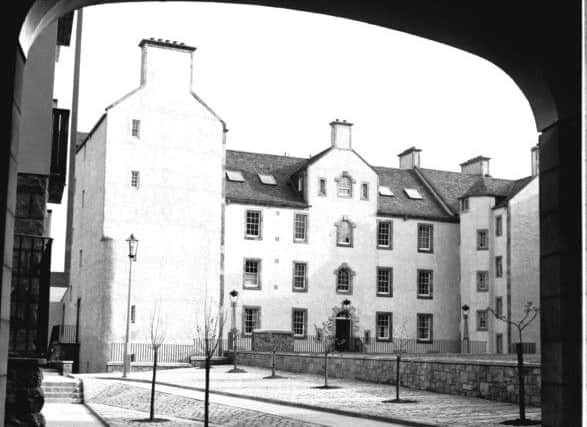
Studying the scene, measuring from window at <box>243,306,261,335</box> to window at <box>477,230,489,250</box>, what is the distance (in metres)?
12.8

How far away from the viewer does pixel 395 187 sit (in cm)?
4819

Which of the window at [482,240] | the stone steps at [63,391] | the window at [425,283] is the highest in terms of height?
the window at [482,240]

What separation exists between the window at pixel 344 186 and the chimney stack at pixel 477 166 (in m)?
11.1

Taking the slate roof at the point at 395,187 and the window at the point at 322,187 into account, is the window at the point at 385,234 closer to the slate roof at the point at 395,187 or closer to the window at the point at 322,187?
the slate roof at the point at 395,187

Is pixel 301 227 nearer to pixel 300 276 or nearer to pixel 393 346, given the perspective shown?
pixel 300 276

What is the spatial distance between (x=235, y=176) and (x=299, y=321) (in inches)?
321

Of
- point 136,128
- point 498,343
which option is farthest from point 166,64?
point 498,343

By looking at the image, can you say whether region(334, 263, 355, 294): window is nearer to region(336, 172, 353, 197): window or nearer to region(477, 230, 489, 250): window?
region(336, 172, 353, 197): window

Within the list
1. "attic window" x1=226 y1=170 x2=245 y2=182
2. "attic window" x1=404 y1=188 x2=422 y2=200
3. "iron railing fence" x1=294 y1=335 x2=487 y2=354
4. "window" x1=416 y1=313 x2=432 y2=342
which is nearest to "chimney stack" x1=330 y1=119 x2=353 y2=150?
"attic window" x1=404 y1=188 x2=422 y2=200

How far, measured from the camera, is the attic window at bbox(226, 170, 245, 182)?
4300 centimetres

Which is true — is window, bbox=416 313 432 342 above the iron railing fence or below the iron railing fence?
above

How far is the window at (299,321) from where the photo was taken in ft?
139

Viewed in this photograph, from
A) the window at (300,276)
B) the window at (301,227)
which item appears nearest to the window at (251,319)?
the window at (300,276)

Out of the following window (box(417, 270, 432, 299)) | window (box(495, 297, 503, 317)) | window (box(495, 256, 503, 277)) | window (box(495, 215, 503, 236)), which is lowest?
window (box(495, 297, 503, 317))
